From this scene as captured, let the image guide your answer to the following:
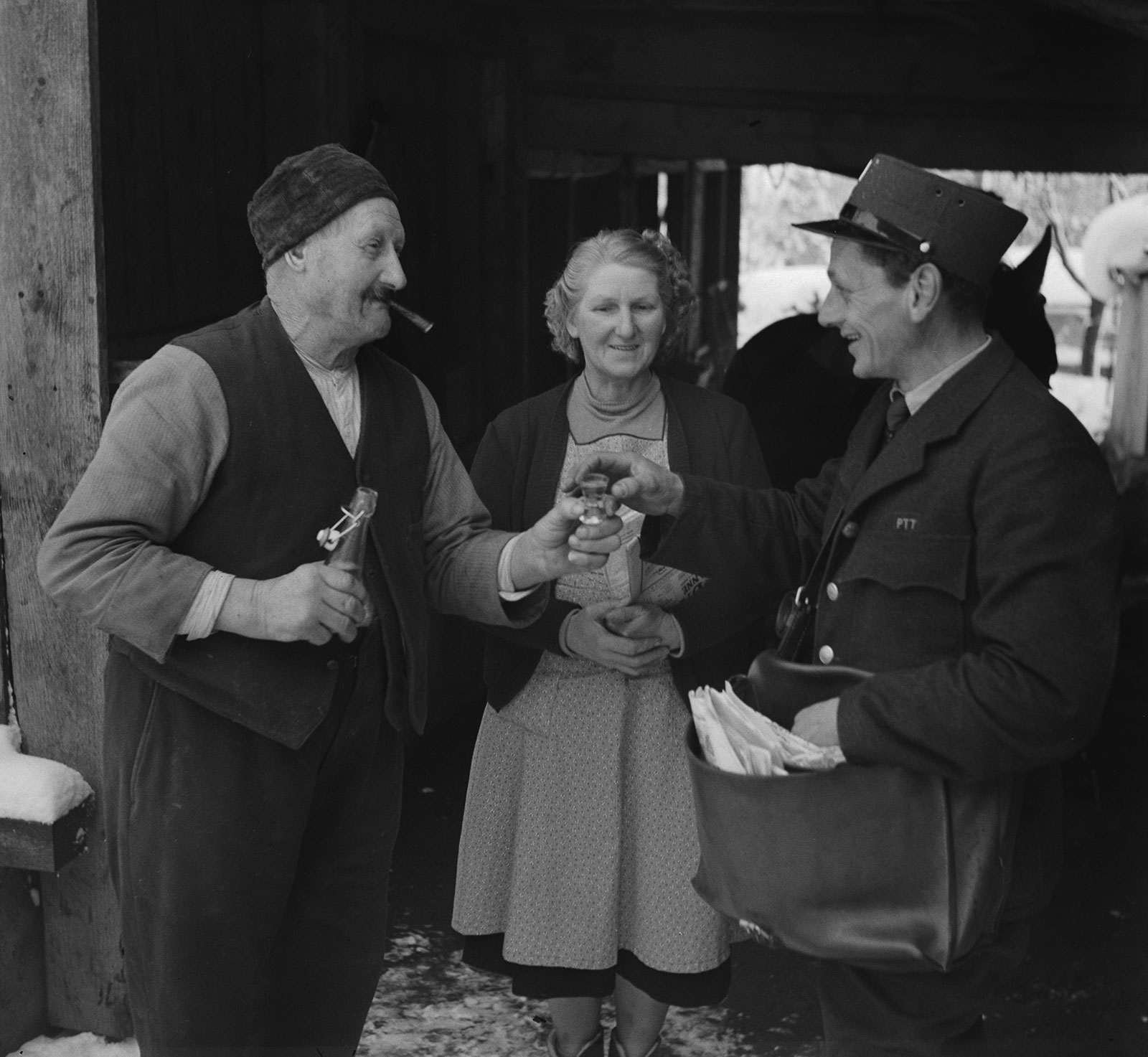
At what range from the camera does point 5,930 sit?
3.34m

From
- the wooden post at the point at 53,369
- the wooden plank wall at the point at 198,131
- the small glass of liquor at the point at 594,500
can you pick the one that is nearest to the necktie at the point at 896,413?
the small glass of liquor at the point at 594,500

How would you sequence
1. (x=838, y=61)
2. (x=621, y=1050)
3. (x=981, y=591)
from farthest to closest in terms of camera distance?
(x=838, y=61) → (x=621, y=1050) → (x=981, y=591)

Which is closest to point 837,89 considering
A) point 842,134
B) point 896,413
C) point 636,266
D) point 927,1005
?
point 842,134

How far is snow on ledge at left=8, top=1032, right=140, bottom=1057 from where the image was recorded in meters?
3.34

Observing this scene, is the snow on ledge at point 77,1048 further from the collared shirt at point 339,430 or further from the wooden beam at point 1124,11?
the wooden beam at point 1124,11

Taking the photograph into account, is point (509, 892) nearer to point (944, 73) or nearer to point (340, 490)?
point (340, 490)

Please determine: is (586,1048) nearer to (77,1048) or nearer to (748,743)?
(77,1048)

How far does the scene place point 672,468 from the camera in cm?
314

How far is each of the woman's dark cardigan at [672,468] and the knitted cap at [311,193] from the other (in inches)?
31.7

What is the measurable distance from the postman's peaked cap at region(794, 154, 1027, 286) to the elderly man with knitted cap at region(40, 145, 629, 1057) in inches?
27.8

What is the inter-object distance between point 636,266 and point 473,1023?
78.6 inches

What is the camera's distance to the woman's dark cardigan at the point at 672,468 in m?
3.09

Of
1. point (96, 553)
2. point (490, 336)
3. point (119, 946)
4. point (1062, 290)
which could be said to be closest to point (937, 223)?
point (96, 553)

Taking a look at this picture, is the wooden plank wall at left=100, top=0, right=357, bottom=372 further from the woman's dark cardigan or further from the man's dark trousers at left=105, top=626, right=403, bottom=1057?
the man's dark trousers at left=105, top=626, right=403, bottom=1057
